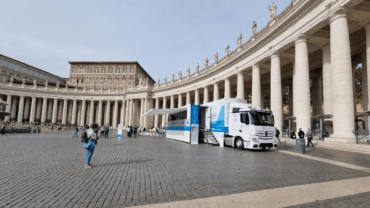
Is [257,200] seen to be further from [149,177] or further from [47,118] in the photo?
[47,118]

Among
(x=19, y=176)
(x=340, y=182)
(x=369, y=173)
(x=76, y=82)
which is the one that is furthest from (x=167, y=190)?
(x=76, y=82)

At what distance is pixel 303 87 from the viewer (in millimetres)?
18750

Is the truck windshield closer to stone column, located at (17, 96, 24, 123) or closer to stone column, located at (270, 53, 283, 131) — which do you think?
stone column, located at (270, 53, 283, 131)

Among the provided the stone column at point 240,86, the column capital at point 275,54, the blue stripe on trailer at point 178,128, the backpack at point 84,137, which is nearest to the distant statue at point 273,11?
the column capital at point 275,54

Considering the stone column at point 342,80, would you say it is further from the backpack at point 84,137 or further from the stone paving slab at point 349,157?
the backpack at point 84,137

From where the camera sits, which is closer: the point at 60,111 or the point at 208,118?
the point at 208,118

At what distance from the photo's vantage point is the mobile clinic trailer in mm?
14641

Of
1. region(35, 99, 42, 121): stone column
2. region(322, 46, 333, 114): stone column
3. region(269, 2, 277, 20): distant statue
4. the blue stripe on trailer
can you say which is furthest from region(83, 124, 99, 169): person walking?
region(35, 99, 42, 121): stone column

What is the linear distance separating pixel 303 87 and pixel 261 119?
23.1 feet

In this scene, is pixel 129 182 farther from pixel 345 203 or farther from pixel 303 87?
pixel 303 87

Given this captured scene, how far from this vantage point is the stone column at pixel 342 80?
47.3 ft

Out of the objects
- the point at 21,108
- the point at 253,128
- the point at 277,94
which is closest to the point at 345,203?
the point at 253,128

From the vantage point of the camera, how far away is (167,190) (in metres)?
5.14

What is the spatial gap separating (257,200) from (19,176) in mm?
6844
